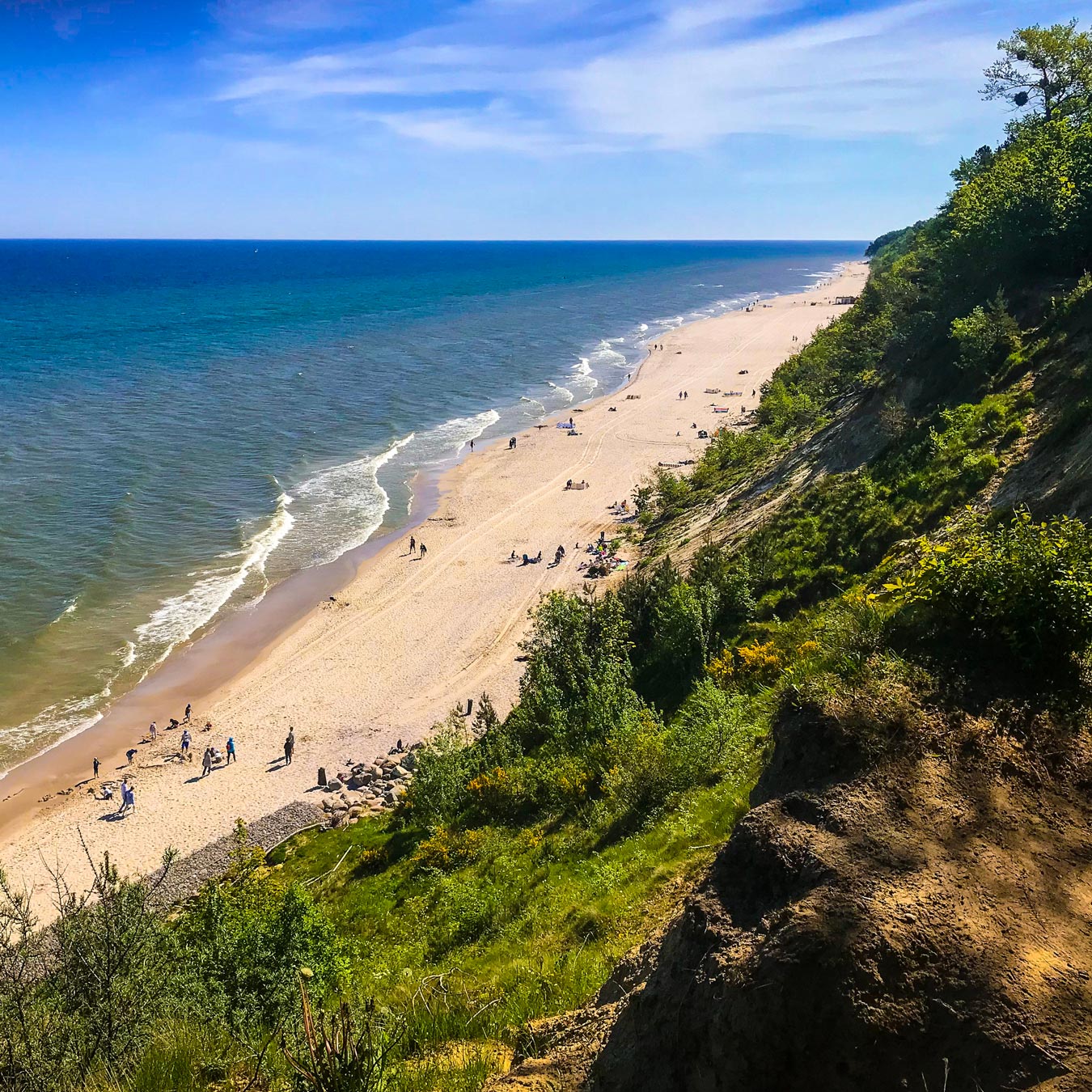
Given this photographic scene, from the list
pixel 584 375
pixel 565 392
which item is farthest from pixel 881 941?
pixel 584 375

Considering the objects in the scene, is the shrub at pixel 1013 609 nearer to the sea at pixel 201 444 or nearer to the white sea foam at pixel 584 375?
the sea at pixel 201 444

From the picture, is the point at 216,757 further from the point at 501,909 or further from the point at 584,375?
the point at 584,375

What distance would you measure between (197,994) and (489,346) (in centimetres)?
10982

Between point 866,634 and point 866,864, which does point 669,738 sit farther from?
point 866,864

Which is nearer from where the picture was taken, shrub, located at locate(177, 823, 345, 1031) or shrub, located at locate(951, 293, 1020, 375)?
shrub, located at locate(177, 823, 345, 1031)

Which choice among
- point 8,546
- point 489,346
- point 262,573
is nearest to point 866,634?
point 262,573

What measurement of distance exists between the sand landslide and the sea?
33.3 m

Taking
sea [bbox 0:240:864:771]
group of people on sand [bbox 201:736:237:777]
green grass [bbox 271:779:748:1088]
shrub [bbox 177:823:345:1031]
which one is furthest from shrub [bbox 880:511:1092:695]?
sea [bbox 0:240:864:771]

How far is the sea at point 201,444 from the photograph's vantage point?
40125mm

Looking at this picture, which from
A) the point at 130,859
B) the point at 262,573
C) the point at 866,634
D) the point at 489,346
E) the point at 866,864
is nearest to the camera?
the point at 866,864

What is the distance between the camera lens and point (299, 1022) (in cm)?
991

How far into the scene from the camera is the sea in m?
40.1

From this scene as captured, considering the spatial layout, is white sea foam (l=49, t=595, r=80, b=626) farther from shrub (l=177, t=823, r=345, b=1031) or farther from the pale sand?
shrub (l=177, t=823, r=345, b=1031)

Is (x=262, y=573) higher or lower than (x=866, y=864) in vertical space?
lower
